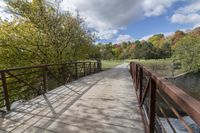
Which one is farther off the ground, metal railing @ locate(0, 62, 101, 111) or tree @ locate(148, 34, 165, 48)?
tree @ locate(148, 34, 165, 48)

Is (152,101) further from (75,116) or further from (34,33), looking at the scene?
(34,33)

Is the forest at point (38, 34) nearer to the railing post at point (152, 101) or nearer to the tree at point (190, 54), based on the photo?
the railing post at point (152, 101)

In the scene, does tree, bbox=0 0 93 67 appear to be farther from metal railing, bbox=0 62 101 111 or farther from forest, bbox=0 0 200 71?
metal railing, bbox=0 62 101 111

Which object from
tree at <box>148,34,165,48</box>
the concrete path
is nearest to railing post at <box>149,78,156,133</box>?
the concrete path

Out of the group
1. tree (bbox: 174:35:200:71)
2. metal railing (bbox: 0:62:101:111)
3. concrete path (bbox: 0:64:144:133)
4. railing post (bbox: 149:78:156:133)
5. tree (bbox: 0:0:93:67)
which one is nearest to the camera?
railing post (bbox: 149:78:156:133)

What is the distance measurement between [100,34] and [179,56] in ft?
39.8

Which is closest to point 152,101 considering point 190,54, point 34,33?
point 34,33

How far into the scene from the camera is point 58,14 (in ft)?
31.0

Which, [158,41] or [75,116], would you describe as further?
[158,41]

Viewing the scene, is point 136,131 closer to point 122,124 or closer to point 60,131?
point 122,124

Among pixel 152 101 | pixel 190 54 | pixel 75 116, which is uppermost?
pixel 190 54

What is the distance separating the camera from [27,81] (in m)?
7.21

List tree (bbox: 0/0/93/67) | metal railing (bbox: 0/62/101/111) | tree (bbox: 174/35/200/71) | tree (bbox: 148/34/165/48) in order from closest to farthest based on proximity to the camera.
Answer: metal railing (bbox: 0/62/101/111) → tree (bbox: 0/0/93/67) → tree (bbox: 174/35/200/71) → tree (bbox: 148/34/165/48)

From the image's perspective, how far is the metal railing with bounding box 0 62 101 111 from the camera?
357 cm
